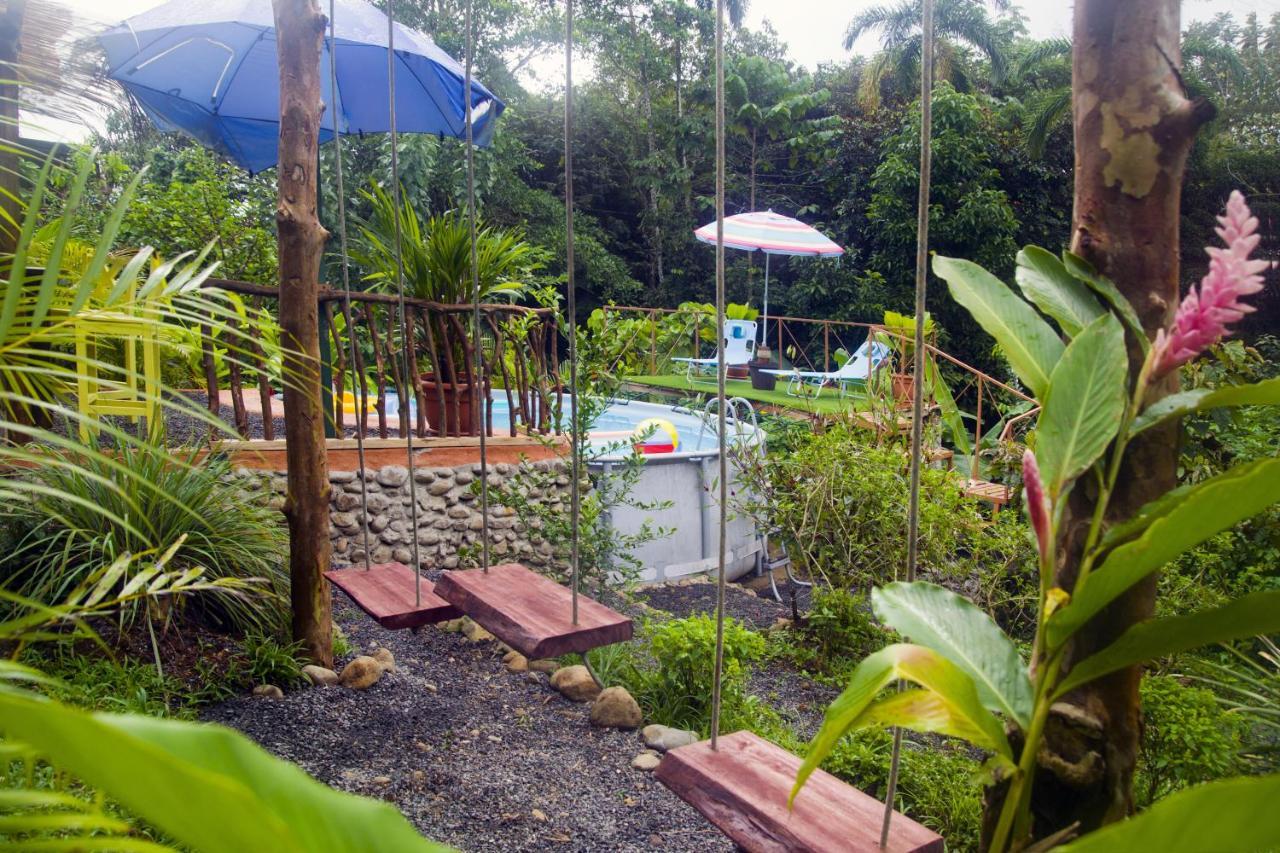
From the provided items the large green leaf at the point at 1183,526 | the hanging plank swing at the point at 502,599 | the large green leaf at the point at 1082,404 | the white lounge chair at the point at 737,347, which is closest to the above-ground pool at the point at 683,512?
the hanging plank swing at the point at 502,599

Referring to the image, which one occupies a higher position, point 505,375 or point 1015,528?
point 505,375

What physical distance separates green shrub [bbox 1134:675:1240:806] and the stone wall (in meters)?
2.70

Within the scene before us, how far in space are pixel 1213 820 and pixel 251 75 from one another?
21.5ft

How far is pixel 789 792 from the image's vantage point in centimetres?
131

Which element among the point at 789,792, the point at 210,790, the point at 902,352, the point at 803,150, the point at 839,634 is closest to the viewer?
the point at 210,790

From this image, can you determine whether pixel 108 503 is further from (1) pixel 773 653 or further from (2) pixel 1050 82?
(2) pixel 1050 82

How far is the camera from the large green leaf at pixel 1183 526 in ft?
2.52

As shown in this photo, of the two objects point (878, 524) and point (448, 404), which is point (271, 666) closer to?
point (448, 404)

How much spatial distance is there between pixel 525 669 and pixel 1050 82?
16591 millimetres

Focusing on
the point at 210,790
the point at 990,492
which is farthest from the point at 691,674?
the point at 990,492

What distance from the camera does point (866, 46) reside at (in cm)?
1800

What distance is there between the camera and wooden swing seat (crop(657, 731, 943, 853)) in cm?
118

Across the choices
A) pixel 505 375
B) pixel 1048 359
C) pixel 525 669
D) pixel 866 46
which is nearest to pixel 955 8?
pixel 866 46

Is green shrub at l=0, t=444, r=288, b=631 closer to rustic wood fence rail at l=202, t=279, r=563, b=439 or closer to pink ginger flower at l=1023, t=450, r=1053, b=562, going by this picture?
rustic wood fence rail at l=202, t=279, r=563, b=439
